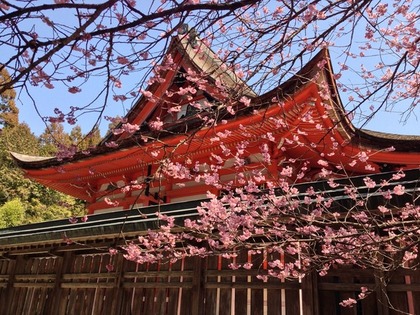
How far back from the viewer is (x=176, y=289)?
4570 millimetres

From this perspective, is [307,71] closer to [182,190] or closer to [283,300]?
[283,300]

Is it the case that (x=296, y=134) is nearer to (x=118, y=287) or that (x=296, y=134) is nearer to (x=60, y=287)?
(x=118, y=287)

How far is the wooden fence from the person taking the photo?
3.37 meters

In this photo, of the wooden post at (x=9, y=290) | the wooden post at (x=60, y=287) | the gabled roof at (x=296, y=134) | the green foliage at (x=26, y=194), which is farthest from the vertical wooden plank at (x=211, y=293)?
the green foliage at (x=26, y=194)

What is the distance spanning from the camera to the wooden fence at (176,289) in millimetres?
3367

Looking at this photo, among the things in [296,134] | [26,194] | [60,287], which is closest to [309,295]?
[296,134]

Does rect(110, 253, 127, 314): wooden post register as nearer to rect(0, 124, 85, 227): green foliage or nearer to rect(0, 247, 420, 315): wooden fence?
rect(0, 247, 420, 315): wooden fence

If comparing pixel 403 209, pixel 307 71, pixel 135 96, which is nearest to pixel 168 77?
pixel 307 71

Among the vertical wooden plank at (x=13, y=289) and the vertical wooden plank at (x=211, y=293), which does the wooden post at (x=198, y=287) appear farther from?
the vertical wooden plank at (x=13, y=289)

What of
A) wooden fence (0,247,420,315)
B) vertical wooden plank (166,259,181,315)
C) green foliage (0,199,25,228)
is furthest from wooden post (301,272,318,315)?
green foliage (0,199,25,228)

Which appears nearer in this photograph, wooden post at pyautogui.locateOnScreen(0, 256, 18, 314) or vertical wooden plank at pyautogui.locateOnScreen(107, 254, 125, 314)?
vertical wooden plank at pyautogui.locateOnScreen(107, 254, 125, 314)

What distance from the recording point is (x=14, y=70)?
5.91ft

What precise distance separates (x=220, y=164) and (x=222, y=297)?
133 inches

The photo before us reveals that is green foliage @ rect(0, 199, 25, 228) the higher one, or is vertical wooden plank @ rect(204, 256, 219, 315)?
green foliage @ rect(0, 199, 25, 228)
